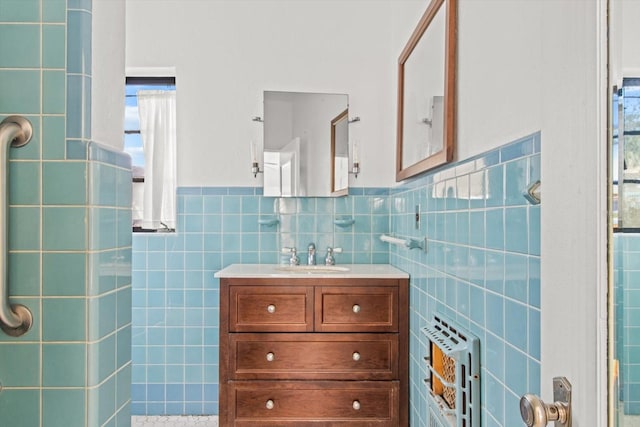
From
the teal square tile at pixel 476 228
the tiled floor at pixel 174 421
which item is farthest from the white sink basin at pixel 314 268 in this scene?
the teal square tile at pixel 476 228

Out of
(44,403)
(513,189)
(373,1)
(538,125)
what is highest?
(373,1)

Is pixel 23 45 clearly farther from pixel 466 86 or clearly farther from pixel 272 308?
pixel 272 308

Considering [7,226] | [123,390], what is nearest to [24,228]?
[7,226]

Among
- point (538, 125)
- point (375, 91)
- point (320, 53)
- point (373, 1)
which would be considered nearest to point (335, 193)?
point (375, 91)

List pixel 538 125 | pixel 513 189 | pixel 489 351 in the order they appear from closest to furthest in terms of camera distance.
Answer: pixel 538 125 < pixel 513 189 < pixel 489 351

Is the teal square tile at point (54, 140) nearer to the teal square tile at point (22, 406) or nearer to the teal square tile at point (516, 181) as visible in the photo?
the teal square tile at point (22, 406)

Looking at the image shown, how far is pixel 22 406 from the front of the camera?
1.13 meters

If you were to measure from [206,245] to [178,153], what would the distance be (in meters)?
A: 0.61

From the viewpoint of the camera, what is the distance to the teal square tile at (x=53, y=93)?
115 cm

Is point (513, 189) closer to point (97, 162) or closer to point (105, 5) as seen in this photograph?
point (97, 162)

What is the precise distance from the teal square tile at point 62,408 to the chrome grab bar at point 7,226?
0.56ft

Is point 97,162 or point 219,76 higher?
point 219,76

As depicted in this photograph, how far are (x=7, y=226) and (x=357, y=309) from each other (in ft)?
5.44

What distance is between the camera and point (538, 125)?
1066mm
